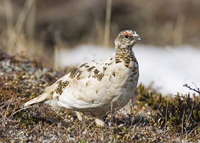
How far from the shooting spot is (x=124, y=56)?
3635 millimetres

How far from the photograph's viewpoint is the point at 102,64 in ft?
12.1

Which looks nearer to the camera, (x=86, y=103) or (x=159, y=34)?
(x=86, y=103)

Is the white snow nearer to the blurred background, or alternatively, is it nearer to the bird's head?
the bird's head

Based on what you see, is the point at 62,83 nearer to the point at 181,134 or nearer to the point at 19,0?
the point at 181,134

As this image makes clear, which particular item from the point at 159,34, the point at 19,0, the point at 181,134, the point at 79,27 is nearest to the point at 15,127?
the point at 181,134

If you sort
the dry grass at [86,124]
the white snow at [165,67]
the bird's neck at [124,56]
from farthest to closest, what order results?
the white snow at [165,67] < the bird's neck at [124,56] < the dry grass at [86,124]

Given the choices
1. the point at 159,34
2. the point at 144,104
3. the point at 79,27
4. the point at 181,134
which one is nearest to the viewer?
the point at 181,134

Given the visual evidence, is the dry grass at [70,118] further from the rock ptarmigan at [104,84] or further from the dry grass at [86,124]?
the rock ptarmigan at [104,84]

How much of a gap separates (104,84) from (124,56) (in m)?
0.38

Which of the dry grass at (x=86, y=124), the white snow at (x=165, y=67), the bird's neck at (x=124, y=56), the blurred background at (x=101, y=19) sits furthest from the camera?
the blurred background at (x=101, y=19)

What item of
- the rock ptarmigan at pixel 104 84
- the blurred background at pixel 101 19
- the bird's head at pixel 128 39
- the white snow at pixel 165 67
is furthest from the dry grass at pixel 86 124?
the blurred background at pixel 101 19

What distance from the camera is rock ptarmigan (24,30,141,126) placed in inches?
137

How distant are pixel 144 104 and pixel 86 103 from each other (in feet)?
4.88

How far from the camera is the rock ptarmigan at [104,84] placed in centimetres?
347
